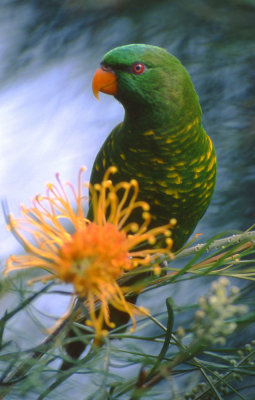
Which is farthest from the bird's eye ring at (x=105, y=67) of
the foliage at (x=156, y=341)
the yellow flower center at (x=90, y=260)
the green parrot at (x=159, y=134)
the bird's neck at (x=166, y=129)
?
the yellow flower center at (x=90, y=260)

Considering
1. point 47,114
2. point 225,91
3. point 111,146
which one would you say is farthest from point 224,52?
point 47,114

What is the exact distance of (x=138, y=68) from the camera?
44.2 inches

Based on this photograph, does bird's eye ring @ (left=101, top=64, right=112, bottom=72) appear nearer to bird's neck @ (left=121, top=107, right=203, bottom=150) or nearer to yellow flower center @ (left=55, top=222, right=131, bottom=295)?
bird's neck @ (left=121, top=107, right=203, bottom=150)

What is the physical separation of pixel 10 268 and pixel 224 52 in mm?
939

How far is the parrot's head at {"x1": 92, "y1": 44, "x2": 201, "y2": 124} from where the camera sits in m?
1.11

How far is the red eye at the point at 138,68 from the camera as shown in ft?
3.66

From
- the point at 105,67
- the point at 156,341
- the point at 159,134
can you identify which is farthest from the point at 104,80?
the point at 156,341

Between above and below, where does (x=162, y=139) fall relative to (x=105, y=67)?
below

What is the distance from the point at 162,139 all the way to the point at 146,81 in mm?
144

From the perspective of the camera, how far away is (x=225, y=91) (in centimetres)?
131

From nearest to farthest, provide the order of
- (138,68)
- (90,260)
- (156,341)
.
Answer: (90,260)
(156,341)
(138,68)

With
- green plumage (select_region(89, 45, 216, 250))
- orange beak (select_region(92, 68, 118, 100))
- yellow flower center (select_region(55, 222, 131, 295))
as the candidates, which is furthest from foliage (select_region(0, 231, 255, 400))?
orange beak (select_region(92, 68, 118, 100))

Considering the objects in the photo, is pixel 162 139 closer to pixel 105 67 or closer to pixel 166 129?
pixel 166 129

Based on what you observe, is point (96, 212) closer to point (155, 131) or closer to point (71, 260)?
point (71, 260)
